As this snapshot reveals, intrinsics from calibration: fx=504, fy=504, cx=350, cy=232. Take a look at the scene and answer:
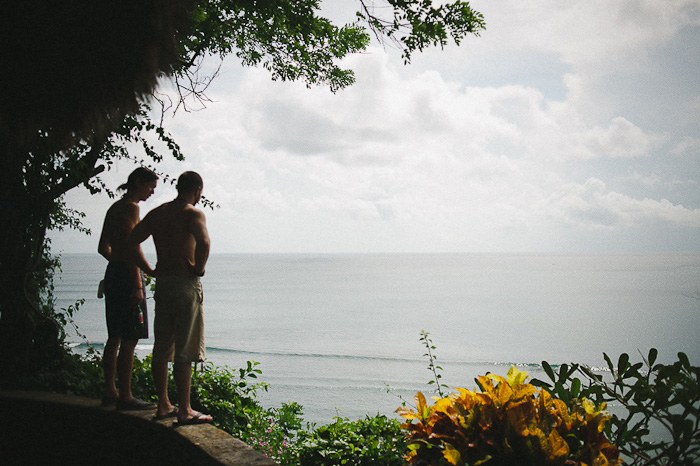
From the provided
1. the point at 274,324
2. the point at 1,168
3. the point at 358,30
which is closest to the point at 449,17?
the point at 358,30

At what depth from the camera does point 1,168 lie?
193 inches

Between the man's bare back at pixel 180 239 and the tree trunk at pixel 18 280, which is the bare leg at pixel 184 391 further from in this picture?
the tree trunk at pixel 18 280

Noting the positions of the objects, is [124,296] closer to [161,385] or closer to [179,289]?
[179,289]

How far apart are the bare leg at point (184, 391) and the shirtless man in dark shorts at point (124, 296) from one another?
489 millimetres

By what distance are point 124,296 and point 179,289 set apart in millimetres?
601

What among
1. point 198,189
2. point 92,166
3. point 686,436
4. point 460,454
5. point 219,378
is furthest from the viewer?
point 92,166

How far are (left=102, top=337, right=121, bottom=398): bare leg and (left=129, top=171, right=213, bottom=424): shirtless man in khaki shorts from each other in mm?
510

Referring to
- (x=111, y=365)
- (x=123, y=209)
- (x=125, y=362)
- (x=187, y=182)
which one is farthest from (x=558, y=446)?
(x=123, y=209)

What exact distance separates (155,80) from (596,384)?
3079 mm

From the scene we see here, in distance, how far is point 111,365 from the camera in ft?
12.1

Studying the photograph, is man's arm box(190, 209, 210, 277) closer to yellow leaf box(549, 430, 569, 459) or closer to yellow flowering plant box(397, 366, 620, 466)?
yellow flowering plant box(397, 366, 620, 466)

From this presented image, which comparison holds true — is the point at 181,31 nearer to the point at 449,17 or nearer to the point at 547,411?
the point at 449,17

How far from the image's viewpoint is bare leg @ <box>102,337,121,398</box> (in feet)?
11.9

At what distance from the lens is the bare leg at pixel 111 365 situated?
11.9 feet
